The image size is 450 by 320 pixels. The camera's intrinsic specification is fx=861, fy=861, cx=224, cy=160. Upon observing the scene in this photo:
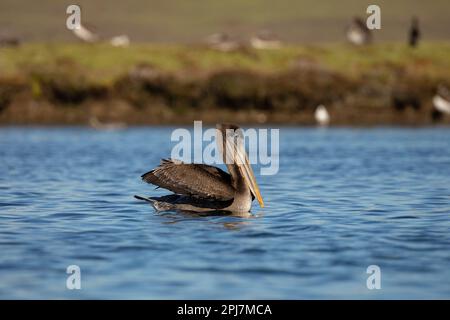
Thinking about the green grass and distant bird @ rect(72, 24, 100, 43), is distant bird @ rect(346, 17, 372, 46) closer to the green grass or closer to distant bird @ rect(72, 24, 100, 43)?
the green grass

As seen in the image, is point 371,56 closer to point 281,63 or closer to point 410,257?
point 281,63

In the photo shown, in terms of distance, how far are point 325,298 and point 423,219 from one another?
4.80 metres

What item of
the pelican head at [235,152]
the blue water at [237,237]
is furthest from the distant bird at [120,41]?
the pelican head at [235,152]

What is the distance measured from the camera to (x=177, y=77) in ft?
134

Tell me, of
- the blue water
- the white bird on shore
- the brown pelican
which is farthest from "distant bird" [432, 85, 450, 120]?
the brown pelican

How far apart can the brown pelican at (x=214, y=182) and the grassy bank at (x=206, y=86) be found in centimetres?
2408

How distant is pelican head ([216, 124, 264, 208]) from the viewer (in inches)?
483

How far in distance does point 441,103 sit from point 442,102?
6cm

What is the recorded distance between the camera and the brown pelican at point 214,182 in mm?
12055

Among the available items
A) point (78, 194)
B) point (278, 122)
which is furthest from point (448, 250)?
point (278, 122)

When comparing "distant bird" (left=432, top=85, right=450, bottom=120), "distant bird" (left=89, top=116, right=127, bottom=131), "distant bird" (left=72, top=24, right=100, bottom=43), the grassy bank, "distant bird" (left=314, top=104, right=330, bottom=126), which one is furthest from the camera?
"distant bird" (left=72, top=24, right=100, bottom=43)

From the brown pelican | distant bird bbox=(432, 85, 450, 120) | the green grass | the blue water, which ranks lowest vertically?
the blue water

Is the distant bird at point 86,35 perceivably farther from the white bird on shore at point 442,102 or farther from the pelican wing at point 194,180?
the pelican wing at point 194,180

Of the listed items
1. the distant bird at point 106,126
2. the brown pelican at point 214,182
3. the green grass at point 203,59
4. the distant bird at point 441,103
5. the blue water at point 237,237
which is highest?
the green grass at point 203,59
